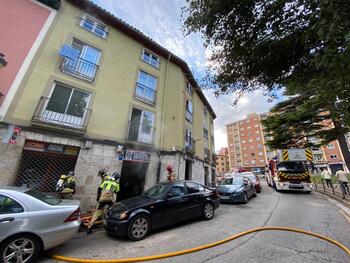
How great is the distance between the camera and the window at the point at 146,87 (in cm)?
1178

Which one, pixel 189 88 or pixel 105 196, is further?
pixel 189 88

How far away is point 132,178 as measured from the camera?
11656mm

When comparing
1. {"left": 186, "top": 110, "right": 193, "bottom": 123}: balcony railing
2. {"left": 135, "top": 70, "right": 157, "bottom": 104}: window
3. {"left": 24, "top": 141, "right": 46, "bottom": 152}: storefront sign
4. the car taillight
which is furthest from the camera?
{"left": 186, "top": 110, "right": 193, "bottom": 123}: balcony railing

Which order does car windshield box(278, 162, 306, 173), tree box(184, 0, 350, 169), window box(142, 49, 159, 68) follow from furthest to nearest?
window box(142, 49, 159, 68) → car windshield box(278, 162, 306, 173) → tree box(184, 0, 350, 169)

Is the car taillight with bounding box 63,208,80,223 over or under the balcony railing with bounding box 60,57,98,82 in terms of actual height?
under

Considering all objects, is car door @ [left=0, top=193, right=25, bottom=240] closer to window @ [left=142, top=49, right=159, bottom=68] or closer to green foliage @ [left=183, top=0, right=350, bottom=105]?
green foliage @ [left=183, top=0, right=350, bottom=105]

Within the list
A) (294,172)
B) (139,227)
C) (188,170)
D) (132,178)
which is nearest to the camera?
(139,227)

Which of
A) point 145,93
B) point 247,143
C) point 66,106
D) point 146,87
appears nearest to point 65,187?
point 66,106

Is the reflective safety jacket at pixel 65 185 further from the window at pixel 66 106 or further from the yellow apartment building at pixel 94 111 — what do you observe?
the window at pixel 66 106

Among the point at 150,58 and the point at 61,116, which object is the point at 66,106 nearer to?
the point at 61,116

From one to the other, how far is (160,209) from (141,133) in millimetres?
6493

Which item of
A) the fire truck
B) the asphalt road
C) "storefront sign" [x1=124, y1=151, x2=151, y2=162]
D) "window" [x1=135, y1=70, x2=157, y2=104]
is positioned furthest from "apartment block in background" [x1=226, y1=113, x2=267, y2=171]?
the asphalt road

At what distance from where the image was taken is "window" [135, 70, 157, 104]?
11.8 m

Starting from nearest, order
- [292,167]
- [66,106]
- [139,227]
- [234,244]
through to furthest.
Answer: [234,244] → [139,227] → [66,106] → [292,167]
